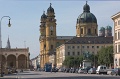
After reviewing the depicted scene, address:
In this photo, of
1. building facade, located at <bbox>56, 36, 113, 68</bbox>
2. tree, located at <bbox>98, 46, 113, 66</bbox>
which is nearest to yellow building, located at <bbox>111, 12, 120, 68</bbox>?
tree, located at <bbox>98, 46, 113, 66</bbox>

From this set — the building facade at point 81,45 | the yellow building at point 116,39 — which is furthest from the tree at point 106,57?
the building facade at point 81,45

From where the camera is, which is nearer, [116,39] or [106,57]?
[116,39]

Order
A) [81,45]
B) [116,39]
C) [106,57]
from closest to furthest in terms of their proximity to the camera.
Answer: [116,39]
[106,57]
[81,45]

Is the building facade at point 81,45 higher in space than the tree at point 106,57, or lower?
higher

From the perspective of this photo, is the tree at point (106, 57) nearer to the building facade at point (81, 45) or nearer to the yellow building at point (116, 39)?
the yellow building at point (116, 39)

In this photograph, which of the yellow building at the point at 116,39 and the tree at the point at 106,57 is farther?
the tree at the point at 106,57

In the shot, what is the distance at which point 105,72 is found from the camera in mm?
77500

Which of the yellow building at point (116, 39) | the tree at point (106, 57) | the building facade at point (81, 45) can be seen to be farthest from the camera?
the building facade at point (81, 45)

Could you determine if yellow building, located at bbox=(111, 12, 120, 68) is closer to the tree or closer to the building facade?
the tree

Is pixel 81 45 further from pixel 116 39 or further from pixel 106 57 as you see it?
pixel 116 39

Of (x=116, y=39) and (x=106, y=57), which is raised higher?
(x=116, y=39)

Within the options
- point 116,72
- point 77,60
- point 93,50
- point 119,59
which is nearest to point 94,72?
point 116,72

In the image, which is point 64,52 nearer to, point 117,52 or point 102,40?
point 102,40

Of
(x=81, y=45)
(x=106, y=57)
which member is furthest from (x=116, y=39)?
(x=81, y=45)
